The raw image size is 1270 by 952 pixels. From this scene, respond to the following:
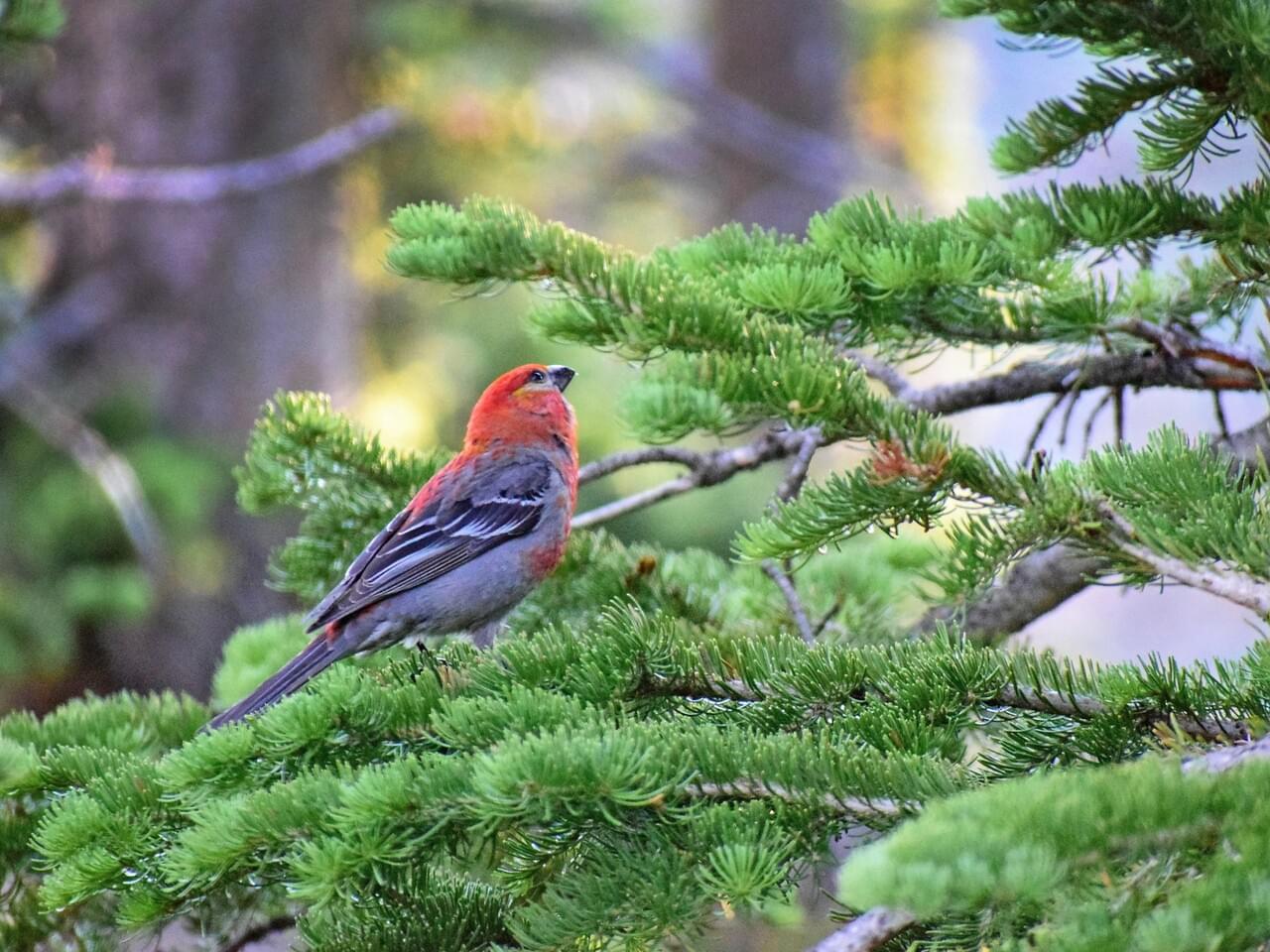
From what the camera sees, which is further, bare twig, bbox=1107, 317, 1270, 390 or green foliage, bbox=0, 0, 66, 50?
green foliage, bbox=0, 0, 66, 50

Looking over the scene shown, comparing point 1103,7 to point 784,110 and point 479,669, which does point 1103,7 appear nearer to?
point 479,669

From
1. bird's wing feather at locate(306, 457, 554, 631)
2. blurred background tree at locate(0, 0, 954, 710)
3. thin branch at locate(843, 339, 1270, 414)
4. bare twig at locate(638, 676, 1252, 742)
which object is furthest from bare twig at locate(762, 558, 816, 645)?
blurred background tree at locate(0, 0, 954, 710)

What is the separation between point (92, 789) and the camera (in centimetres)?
204

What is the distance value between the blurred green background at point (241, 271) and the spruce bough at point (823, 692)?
3.41 metres

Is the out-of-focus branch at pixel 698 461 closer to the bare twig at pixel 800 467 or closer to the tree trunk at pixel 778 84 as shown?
the bare twig at pixel 800 467

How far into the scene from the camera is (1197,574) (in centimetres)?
181

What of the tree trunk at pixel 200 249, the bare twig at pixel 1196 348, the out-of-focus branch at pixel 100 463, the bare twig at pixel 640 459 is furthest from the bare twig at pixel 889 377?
the tree trunk at pixel 200 249

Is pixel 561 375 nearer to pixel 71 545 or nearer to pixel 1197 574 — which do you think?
pixel 1197 574

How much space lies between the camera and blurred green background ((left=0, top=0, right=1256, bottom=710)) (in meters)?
7.30

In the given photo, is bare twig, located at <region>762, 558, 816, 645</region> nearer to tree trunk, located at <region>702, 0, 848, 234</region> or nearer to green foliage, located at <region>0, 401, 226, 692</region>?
green foliage, located at <region>0, 401, 226, 692</region>

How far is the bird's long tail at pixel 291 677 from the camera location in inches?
117

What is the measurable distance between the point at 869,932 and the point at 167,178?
424 centimetres

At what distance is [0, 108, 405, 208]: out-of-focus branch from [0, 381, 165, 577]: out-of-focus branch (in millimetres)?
1251

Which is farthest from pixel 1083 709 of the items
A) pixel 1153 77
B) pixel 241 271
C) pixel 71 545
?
pixel 241 271
